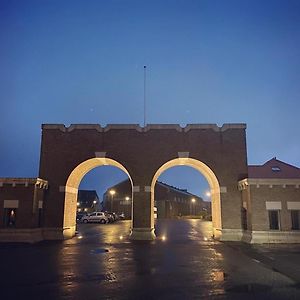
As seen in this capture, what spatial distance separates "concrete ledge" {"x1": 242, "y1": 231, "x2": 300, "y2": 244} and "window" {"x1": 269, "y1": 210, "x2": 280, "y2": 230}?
53 cm

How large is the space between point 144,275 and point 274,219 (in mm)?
14337

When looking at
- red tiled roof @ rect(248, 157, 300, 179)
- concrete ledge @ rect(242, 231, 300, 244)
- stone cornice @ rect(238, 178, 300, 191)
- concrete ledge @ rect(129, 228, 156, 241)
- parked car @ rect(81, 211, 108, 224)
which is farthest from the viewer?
parked car @ rect(81, 211, 108, 224)

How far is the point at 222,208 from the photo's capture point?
81.0 ft

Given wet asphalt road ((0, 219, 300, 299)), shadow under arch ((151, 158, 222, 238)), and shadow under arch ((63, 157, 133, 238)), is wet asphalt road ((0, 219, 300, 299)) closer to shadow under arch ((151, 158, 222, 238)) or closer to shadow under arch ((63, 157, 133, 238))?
shadow under arch ((151, 158, 222, 238))

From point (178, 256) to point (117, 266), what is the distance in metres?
3.92

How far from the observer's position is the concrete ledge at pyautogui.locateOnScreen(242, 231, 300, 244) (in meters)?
21.5

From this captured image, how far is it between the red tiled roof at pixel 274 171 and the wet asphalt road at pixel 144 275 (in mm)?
10071

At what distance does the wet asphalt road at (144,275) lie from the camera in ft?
28.9

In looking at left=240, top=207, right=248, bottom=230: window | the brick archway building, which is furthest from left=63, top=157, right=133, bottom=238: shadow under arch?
left=240, top=207, right=248, bottom=230: window

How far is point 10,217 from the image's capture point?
2294cm

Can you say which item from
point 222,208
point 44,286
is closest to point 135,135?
point 222,208

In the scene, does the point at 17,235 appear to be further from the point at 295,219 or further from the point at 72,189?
the point at 295,219

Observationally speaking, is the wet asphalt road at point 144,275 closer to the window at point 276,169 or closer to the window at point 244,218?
the window at point 244,218

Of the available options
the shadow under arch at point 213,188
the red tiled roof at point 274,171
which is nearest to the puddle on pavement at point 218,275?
the shadow under arch at point 213,188
